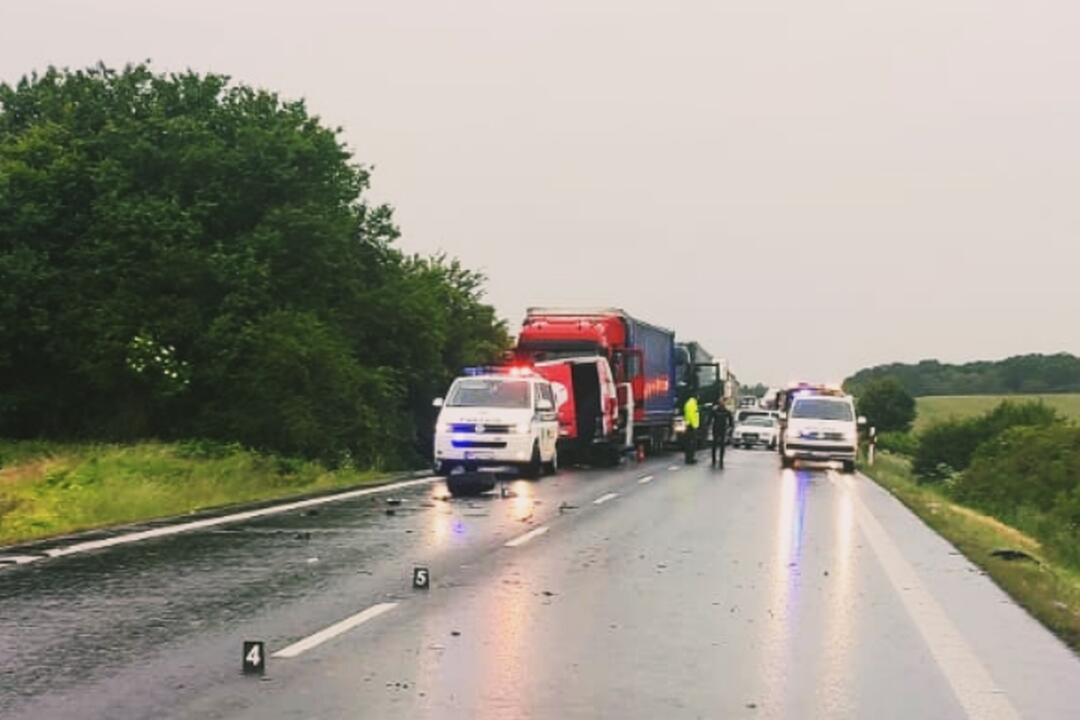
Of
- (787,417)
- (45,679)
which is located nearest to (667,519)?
(45,679)

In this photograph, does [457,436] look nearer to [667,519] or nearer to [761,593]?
[667,519]

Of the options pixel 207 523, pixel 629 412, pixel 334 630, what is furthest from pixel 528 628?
pixel 629 412

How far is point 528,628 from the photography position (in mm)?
10305

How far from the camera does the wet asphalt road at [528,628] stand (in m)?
7.82

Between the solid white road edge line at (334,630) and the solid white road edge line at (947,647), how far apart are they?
3.91 metres

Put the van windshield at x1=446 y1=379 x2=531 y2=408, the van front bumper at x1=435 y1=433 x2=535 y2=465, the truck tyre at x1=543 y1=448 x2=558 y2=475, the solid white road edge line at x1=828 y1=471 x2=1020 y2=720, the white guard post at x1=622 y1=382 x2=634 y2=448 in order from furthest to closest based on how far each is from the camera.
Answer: the white guard post at x1=622 y1=382 x2=634 y2=448, the truck tyre at x1=543 y1=448 x2=558 y2=475, the van windshield at x1=446 y1=379 x2=531 y2=408, the van front bumper at x1=435 y1=433 x2=535 y2=465, the solid white road edge line at x1=828 y1=471 x2=1020 y2=720

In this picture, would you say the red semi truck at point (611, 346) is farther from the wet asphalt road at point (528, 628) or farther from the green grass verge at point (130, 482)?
the wet asphalt road at point (528, 628)

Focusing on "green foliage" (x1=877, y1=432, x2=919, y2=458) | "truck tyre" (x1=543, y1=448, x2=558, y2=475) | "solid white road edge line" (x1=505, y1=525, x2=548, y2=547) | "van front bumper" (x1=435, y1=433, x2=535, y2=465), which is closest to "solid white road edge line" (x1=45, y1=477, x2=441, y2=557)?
"van front bumper" (x1=435, y1=433, x2=535, y2=465)

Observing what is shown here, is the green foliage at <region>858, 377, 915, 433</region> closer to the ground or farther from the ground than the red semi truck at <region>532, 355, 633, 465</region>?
farther from the ground

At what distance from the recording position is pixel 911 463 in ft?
210

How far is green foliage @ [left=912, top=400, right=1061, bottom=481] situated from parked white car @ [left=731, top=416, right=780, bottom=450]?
5.89 m

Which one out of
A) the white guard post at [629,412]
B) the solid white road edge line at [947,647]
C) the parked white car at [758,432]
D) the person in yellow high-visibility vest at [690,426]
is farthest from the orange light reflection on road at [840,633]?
the parked white car at [758,432]

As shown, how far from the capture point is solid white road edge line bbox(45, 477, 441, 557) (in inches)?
578

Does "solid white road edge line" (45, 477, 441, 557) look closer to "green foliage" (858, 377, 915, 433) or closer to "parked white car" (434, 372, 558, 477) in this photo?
"parked white car" (434, 372, 558, 477)
